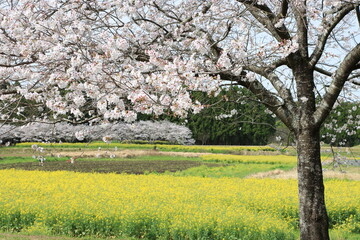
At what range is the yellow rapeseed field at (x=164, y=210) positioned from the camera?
9.82 metres

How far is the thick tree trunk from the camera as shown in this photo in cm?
671

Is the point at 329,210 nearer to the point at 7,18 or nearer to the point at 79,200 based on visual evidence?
the point at 79,200

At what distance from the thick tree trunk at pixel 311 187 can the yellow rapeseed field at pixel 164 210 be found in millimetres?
2809

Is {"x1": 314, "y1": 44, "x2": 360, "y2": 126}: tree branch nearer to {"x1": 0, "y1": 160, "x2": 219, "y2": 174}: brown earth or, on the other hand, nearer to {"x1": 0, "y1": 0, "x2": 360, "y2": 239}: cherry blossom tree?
{"x1": 0, "y1": 0, "x2": 360, "y2": 239}: cherry blossom tree

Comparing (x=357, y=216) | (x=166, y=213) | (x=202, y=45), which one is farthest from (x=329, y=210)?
(x=202, y=45)

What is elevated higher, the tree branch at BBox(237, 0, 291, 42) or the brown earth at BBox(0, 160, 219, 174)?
the tree branch at BBox(237, 0, 291, 42)

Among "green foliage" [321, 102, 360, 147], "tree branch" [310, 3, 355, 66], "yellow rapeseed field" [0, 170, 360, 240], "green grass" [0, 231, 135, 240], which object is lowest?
"green grass" [0, 231, 135, 240]

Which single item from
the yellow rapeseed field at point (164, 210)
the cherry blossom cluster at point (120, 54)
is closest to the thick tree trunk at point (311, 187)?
the cherry blossom cluster at point (120, 54)

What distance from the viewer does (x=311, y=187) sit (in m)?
6.71

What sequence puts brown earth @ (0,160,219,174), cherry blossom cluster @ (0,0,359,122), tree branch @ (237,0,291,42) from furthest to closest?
1. brown earth @ (0,160,219,174)
2. tree branch @ (237,0,291,42)
3. cherry blossom cluster @ (0,0,359,122)

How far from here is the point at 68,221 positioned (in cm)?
1066

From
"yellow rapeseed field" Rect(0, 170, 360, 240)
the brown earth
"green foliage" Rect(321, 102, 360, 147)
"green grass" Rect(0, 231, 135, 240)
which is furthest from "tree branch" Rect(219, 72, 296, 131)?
the brown earth

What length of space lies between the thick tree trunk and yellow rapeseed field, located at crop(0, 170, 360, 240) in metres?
2.81

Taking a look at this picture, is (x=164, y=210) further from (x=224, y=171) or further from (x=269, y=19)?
(x=224, y=171)
